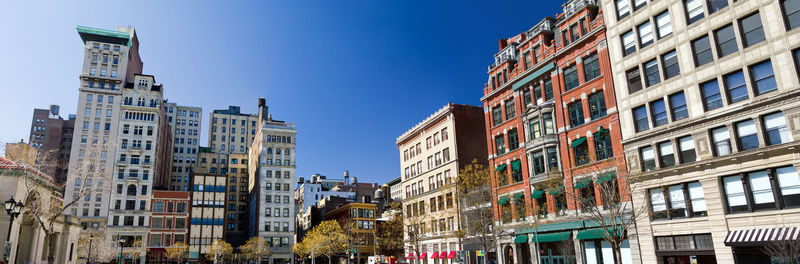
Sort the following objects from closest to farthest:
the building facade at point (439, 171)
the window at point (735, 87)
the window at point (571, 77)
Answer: the window at point (735, 87), the window at point (571, 77), the building facade at point (439, 171)

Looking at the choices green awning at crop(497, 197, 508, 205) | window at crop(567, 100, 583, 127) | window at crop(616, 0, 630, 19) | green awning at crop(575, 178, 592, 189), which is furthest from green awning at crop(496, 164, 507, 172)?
window at crop(616, 0, 630, 19)

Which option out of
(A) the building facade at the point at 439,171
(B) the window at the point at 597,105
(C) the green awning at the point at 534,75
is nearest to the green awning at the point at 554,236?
(B) the window at the point at 597,105

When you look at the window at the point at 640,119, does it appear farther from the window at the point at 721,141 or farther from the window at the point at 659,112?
the window at the point at 721,141

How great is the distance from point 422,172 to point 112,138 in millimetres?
78926

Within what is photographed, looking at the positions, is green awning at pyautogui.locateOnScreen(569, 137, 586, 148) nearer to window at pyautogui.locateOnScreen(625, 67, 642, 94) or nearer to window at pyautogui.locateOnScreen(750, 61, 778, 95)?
window at pyautogui.locateOnScreen(625, 67, 642, 94)

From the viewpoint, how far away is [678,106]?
114 feet

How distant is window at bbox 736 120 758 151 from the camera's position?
1175 inches

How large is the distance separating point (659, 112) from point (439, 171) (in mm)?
33879

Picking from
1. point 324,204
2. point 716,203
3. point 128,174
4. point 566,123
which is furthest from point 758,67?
point 128,174

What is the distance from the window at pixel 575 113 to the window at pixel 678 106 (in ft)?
29.4

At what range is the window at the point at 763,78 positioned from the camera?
2931 cm

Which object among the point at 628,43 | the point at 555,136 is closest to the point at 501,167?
the point at 555,136

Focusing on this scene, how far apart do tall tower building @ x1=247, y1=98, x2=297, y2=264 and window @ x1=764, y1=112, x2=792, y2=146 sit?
316 ft

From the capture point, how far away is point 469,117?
214 feet
